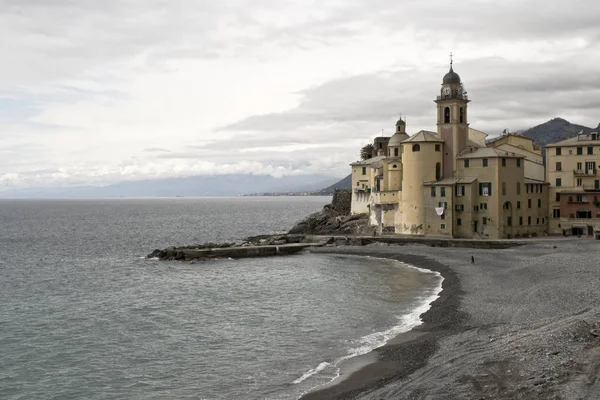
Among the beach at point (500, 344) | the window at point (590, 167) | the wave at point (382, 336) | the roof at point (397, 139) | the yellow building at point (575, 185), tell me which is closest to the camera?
the beach at point (500, 344)

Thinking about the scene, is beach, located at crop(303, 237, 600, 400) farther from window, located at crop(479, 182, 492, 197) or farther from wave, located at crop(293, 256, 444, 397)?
window, located at crop(479, 182, 492, 197)

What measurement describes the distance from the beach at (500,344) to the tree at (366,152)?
63.1 meters

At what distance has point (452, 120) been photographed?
3145 inches

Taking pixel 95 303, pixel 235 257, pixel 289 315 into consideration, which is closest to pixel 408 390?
pixel 289 315

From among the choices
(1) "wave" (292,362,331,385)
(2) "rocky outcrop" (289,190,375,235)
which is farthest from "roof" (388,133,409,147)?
(1) "wave" (292,362,331,385)

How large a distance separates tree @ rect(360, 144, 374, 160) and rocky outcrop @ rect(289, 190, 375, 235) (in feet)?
32.8

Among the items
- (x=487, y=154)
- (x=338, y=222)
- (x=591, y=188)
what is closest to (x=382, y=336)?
(x=487, y=154)

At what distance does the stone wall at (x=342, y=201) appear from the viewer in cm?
10450

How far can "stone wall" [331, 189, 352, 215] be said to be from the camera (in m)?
104

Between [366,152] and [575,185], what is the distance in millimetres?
45447

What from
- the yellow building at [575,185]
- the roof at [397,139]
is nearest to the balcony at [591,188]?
the yellow building at [575,185]

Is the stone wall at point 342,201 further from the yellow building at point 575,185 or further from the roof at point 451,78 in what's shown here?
the yellow building at point 575,185

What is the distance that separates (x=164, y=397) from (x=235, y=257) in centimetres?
5079

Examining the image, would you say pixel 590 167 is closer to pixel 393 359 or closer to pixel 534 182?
pixel 534 182
